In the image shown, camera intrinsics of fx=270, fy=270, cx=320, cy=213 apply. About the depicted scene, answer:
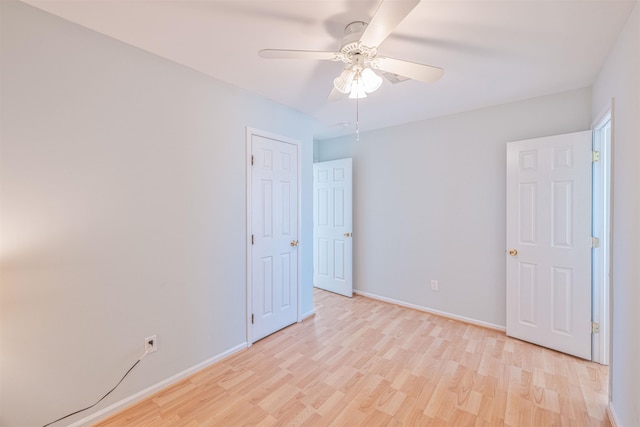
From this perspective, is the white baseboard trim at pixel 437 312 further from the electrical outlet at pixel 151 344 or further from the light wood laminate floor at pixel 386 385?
the electrical outlet at pixel 151 344

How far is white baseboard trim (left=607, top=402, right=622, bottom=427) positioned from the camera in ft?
5.20

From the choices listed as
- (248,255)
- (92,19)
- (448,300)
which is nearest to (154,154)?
(92,19)

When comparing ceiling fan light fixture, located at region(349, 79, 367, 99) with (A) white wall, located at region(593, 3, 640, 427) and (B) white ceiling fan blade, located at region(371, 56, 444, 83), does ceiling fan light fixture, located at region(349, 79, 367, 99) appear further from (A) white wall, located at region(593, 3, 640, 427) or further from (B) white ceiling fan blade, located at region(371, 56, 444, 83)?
(A) white wall, located at region(593, 3, 640, 427)

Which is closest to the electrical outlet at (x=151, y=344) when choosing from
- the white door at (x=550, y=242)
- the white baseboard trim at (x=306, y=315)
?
the white baseboard trim at (x=306, y=315)

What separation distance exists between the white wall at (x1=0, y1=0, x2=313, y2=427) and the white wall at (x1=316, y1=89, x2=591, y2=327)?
83.6 inches

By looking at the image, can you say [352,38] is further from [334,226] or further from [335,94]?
[334,226]

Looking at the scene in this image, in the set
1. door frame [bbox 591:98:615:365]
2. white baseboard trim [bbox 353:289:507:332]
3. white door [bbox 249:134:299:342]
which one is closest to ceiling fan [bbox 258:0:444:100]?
white door [bbox 249:134:299:342]

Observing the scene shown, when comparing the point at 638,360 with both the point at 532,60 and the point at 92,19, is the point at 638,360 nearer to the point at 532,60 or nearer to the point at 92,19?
the point at 532,60

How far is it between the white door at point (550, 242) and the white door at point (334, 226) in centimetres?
193

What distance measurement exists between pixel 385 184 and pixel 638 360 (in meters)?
2.74

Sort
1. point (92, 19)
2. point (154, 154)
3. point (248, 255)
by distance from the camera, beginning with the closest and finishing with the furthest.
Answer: point (92, 19), point (154, 154), point (248, 255)

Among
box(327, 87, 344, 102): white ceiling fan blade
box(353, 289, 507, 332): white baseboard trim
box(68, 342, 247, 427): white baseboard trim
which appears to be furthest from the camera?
box(353, 289, 507, 332): white baseboard trim

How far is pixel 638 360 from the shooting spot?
1348 millimetres

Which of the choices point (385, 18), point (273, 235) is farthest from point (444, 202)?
point (385, 18)
